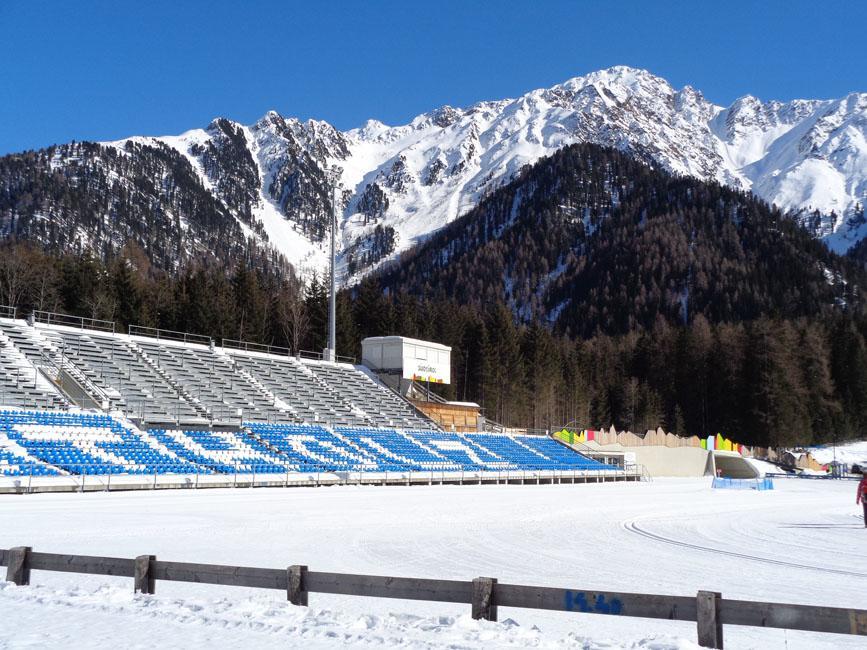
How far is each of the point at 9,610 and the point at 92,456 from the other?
2562 centimetres

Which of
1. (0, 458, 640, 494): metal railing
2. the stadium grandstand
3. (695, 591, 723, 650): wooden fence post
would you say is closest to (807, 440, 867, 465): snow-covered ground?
the stadium grandstand

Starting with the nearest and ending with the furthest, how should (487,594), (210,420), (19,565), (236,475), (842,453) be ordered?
(487,594), (19,565), (236,475), (210,420), (842,453)

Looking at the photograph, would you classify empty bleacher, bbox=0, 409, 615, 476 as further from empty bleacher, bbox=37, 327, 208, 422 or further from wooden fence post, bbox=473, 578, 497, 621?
wooden fence post, bbox=473, 578, 497, 621

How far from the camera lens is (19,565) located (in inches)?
423

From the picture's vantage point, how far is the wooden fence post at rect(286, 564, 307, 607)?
9375 millimetres

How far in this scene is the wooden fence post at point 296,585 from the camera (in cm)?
938

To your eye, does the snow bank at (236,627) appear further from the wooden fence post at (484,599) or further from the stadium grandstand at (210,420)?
the stadium grandstand at (210,420)

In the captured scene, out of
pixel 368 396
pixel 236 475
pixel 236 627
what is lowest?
pixel 236 475

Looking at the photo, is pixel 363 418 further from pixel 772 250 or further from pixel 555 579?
pixel 772 250

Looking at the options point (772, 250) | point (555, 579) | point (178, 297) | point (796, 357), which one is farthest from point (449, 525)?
point (772, 250)

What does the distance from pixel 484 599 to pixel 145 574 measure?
4.38 m

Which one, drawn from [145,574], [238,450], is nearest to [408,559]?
[145,574]

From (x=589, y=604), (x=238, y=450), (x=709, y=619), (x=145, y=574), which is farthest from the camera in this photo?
(x=238, y=450)

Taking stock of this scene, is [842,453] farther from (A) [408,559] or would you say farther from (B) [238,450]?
(A) [408,559]
